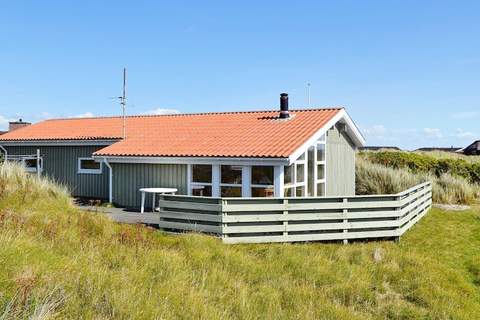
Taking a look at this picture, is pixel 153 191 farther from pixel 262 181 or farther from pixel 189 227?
pixel 189 227

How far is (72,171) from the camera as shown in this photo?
2117 cm

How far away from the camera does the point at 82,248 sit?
8320mm

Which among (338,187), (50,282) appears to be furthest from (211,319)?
(338,187)

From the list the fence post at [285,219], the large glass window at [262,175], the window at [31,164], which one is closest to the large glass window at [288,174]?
the large glass window at [262,175]

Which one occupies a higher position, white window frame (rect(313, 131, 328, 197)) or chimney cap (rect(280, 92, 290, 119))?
chimney cap (rect(280, 92, 290, 119))

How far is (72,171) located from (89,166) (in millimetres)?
1040

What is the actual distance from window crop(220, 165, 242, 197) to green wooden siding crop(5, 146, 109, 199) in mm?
6416

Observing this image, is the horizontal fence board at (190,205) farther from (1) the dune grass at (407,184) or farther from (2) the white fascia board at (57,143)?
(1) the dune grass at (407,184)

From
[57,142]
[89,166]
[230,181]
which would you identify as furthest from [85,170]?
[230,181]

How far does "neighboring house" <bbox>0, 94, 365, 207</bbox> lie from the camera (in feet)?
49.7

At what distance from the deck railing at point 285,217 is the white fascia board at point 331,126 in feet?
8.28

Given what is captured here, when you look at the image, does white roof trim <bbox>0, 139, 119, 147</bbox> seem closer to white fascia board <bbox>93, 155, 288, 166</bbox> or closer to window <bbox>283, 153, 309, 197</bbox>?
white fascia board <bbox>93, 155, 288, 166</bbox>

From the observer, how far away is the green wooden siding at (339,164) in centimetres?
1844

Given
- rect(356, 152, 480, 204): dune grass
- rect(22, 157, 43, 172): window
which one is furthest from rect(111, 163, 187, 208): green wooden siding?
rect(356, 152, 480, 204): dune grass
